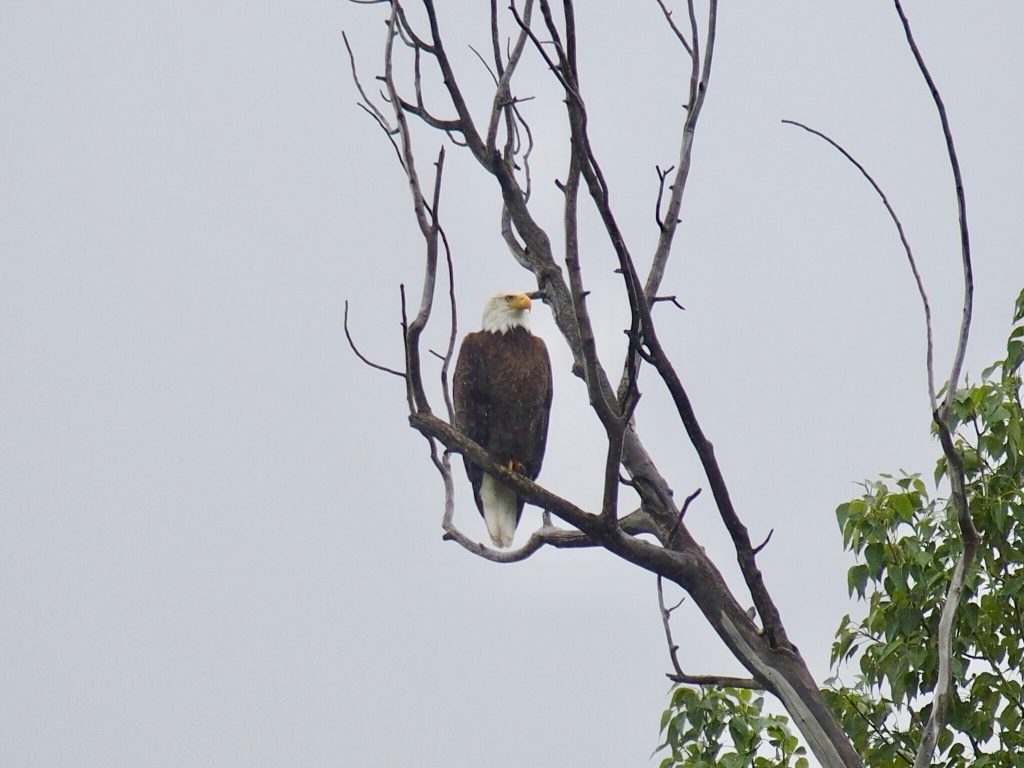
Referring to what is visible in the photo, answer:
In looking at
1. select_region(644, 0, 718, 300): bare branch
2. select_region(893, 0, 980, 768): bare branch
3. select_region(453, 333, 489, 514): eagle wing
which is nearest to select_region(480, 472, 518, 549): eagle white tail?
select_region(453, 333, 489, 514): eagle wing

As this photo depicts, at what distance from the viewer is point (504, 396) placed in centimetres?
534

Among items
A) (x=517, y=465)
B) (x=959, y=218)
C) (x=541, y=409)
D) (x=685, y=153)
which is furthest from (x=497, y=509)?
(x=959, y=218)

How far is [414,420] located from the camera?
10.6ft

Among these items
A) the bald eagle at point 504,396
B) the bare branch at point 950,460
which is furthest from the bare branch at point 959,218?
the bald eagle at point 504,396

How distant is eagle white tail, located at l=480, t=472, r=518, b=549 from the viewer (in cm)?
549

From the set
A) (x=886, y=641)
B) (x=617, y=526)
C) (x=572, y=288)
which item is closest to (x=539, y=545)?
(x=617, y=526)

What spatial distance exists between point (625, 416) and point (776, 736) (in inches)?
58.7

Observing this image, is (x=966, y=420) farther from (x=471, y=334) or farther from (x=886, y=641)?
(x=471, y=334)

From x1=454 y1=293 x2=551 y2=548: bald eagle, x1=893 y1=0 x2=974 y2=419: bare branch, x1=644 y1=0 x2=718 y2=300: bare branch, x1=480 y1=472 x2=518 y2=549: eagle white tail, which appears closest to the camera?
x1=893 y1=0 x2=974 y2=419: bare branch

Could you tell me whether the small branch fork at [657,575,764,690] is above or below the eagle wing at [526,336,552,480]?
below

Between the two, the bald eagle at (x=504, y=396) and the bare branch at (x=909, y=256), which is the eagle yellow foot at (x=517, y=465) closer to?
the bald eagle at (x=504, y=396)

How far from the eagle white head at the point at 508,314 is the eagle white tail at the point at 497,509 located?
0.67 m

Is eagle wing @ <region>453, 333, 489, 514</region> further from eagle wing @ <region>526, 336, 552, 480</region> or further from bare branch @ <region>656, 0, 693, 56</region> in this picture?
bare branch @ <region>656, 0, 693, 56</region>

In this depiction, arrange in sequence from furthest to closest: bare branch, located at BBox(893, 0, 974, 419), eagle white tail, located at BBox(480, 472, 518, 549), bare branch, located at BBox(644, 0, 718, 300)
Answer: eagle white tail, located at BBox(480, 472, 518, 549)
bare branch, located at BBox(644, 0, 718, 300)
bare branch, located at BBox(893, 0, 974, 419)
